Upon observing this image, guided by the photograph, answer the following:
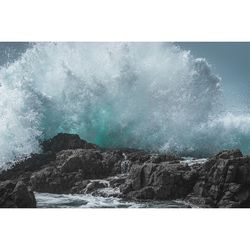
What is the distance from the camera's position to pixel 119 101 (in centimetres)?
1141

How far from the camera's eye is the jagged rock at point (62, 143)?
11.4m

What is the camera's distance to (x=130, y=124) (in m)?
11.4

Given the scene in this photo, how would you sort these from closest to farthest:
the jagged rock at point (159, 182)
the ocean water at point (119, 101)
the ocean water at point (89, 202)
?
the ocean water at point (89, 202), the jagged rock at point (159, 182), the ocean water at point (119, 101)

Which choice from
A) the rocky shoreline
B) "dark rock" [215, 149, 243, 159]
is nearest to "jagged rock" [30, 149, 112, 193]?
the rocky shoreline

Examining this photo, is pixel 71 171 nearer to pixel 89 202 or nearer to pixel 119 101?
pixel 89 202

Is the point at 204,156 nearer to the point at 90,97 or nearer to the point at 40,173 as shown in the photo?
the point at 90,97

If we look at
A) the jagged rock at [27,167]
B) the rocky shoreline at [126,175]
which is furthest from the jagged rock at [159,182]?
the jagged rock at [27,167]

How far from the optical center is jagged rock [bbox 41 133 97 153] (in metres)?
11.4

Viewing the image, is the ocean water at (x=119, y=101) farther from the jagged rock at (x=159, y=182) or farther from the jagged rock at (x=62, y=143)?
the jagged rock at (x=159, y=182)

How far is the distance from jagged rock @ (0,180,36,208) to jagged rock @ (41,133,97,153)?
93 centimetres

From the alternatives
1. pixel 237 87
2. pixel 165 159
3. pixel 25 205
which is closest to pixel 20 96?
pixel 25 205

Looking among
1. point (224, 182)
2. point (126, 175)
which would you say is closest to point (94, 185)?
point (126, 175)

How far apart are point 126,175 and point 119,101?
1442 mm

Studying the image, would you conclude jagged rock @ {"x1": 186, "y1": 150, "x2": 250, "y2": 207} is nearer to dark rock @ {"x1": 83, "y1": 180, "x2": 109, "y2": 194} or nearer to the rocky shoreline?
the rocky shoreline
